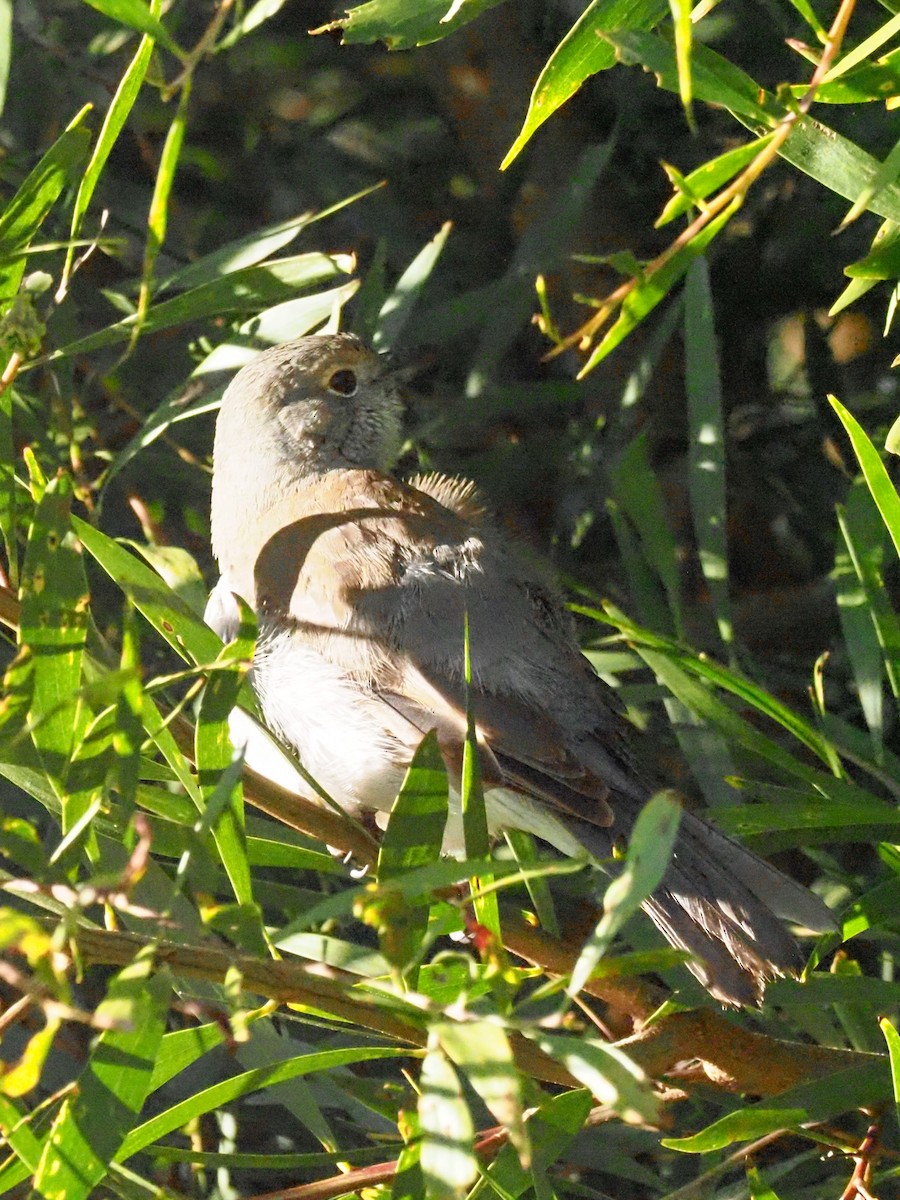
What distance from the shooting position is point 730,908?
206cm

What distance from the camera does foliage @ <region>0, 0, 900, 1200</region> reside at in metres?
1.46

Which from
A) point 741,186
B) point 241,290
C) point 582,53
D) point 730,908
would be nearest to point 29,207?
point 241,290

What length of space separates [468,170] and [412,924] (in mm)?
2742

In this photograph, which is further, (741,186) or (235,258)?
(235,258)

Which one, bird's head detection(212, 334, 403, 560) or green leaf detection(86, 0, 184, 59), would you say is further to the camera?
bird's head detection(212, 334, 403, 560)

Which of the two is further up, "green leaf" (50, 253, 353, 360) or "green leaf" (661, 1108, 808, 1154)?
"green leaf" (50, 253, 353, 360)

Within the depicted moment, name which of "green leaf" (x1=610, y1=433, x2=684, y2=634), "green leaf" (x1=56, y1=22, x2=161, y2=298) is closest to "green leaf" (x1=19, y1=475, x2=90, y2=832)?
"green leaf" (x1=56, y1=22, x2=161, y2=298)

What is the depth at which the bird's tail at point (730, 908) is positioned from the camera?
2.00 m

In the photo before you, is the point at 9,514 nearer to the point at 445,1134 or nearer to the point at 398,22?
the point at 398,22

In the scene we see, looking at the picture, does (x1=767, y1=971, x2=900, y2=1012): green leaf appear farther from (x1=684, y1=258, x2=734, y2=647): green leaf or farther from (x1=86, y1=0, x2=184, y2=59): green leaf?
(x1=86, y1=0, x2=184, y2=59): green leaf

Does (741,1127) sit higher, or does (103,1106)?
(103,1106)

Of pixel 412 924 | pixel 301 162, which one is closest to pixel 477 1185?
pixel 412 924

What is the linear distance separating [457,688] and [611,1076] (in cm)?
117

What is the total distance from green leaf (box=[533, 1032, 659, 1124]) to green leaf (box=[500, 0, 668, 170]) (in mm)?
924
